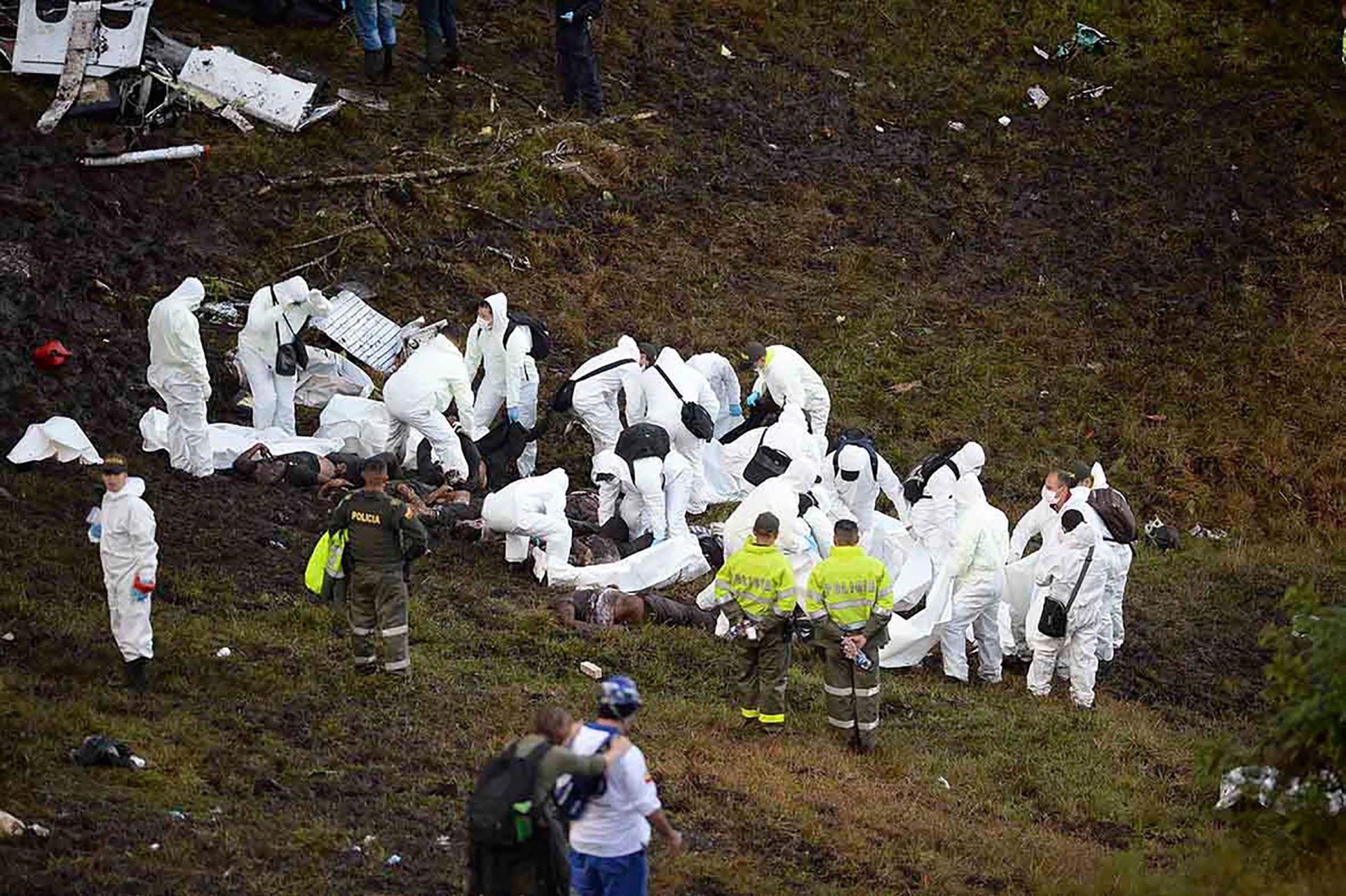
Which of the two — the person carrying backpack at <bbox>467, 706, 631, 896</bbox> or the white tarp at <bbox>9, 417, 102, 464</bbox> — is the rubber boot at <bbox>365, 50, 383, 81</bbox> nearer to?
the white tarp at <bbox>9, 417, 102, 464</bbox>

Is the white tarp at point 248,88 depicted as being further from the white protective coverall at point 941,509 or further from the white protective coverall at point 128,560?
the white protective coverall at point 128,560

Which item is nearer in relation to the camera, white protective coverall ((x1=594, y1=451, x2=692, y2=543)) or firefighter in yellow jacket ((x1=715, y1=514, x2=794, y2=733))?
firefighter in yellow jacket ((x1=715, y1=514, x2=794, y2=733))

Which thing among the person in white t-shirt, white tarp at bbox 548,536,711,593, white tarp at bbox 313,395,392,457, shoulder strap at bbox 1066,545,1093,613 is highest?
the person in white t-shirt

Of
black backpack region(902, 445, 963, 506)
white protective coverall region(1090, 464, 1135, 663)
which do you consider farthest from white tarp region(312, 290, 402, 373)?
white protective coverall region(1090, 464, 1135, 663)

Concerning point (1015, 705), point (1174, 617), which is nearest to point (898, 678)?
point (1015, 705)

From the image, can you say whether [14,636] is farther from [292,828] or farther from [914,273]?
[914,273]

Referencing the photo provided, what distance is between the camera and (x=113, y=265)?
18.0 m

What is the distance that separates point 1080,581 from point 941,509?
1.63 meters

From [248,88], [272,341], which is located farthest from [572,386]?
[248,88]

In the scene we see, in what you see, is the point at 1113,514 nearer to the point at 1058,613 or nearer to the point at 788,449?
the point at 1058,613

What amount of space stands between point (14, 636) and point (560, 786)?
18.4 feet

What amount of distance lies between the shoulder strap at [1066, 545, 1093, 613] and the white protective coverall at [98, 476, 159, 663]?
700cm

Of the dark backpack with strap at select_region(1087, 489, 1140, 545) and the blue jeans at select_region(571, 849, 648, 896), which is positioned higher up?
the blue jeans at select_region(571, 849, 648, 896)

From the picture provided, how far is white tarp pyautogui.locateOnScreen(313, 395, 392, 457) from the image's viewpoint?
51.8 feet
